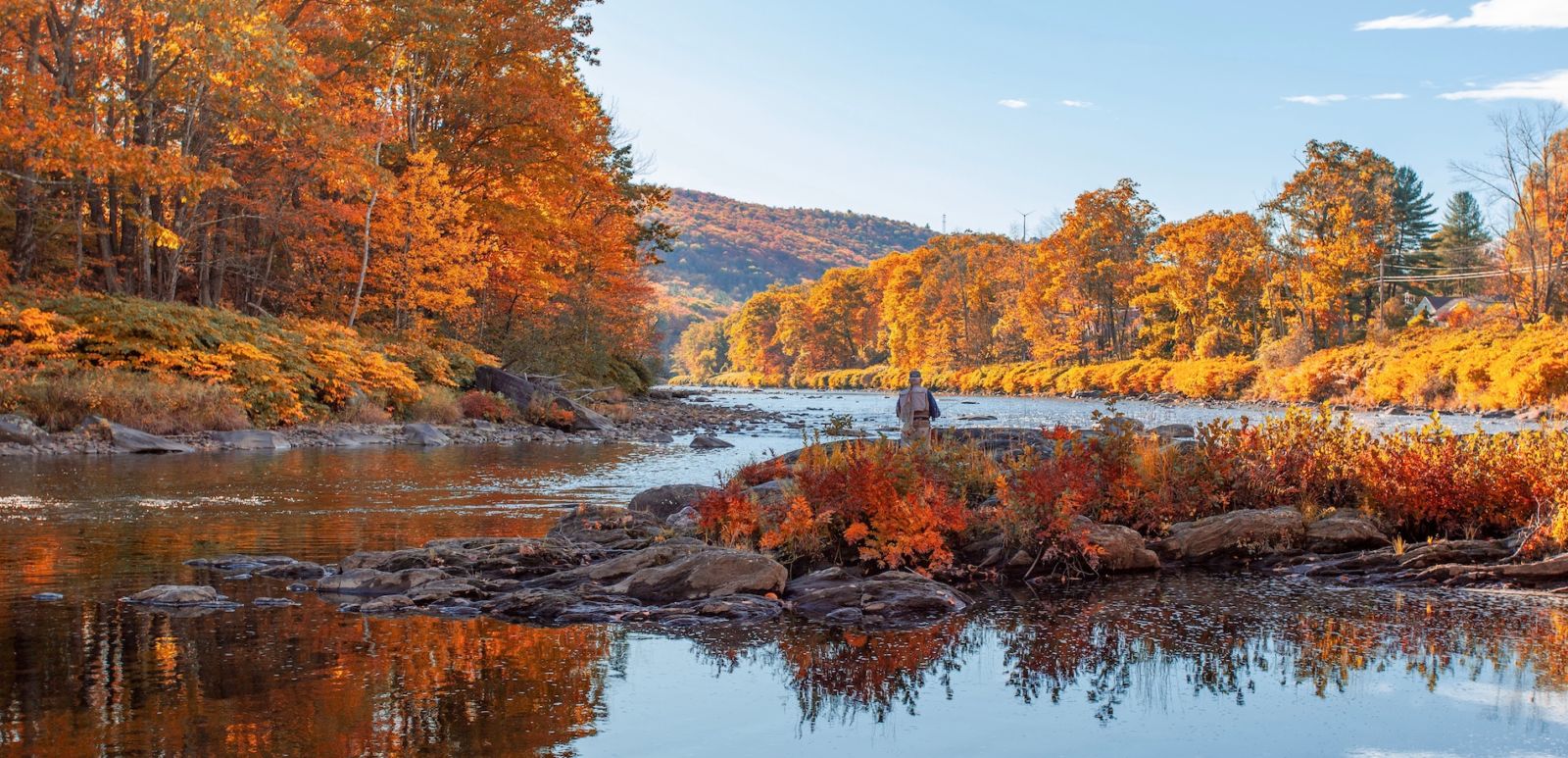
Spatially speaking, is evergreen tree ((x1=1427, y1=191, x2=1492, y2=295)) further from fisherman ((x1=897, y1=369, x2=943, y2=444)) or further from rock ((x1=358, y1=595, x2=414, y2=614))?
rock ((x1=358, y1=595, x2=414, y2=614))

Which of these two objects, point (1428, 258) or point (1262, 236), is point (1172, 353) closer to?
point (1262, 236)

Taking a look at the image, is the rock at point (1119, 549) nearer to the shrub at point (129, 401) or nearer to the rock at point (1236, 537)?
the rock at point (1236, 537)

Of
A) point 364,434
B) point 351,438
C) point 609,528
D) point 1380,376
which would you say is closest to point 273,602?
point 609,528

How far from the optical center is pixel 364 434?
23.2m

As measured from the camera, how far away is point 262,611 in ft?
25.1

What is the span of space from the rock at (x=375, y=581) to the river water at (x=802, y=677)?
42cm

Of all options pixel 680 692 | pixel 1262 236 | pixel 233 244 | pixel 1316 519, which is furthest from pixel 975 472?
pixel 1262 236

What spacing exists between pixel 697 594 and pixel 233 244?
27.5 meters

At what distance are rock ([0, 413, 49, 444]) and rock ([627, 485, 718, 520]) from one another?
11325mm

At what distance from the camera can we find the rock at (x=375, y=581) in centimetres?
847

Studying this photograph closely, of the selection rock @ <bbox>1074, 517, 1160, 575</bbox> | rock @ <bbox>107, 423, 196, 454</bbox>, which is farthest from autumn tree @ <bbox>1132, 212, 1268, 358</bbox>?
rock @ <bbox>1074, 517, 1160, 575</bbox>

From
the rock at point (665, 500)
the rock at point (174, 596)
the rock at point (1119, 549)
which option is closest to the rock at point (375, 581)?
the rock at point (174, 596)

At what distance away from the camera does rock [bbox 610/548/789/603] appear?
8391 millimetres

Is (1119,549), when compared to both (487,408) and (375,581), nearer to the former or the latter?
(375,581)
